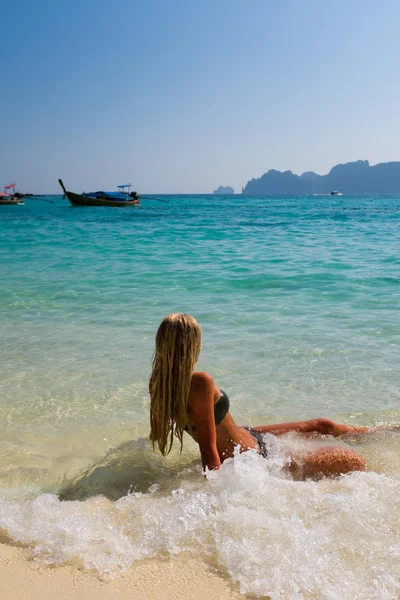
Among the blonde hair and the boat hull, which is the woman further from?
the boat hull

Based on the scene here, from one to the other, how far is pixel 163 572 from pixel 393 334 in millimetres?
4957

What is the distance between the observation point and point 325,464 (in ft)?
10.3

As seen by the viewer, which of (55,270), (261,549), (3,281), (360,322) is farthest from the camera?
(55,270)

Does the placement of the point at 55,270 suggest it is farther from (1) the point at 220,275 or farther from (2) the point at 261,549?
(2) the point at 261,549

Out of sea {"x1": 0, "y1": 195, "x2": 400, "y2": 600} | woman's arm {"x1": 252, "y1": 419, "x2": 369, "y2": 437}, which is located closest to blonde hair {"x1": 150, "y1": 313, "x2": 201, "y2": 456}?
sea {"x1": 0, "y1": 195, "x2": 400, "y2": 600}

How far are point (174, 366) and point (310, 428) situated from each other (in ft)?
4.80

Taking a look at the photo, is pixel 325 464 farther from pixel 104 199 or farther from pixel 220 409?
pixel 104 199

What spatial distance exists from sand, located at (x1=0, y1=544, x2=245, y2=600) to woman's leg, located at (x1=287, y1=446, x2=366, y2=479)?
1051mm

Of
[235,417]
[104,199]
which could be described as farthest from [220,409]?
[104,199]

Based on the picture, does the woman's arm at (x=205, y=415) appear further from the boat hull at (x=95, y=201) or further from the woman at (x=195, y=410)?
the boat hull at (x=95, y=201)

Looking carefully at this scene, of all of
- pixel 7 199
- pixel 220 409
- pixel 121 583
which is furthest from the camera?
pixel 7 199

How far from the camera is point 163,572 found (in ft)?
7.50

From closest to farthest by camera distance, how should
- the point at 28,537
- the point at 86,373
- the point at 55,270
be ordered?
the point at 28,537 → the point at 86,373 → the point at 55,270

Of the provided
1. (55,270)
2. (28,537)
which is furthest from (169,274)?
(28,537)
